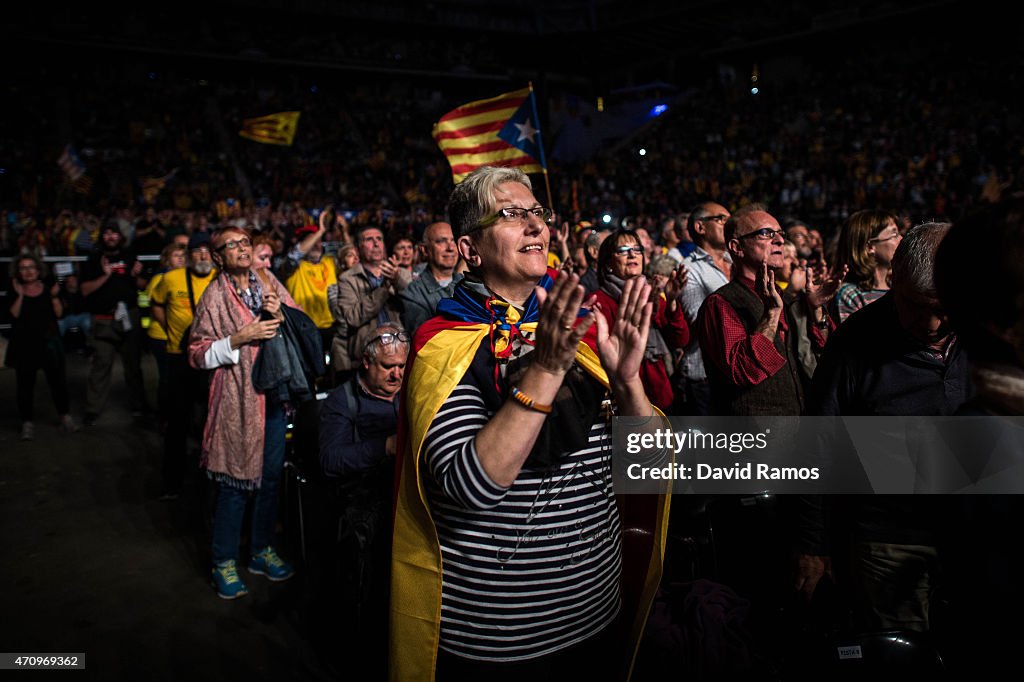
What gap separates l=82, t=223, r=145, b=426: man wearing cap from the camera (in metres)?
7.22

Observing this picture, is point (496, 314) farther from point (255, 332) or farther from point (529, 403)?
point (255, 332)

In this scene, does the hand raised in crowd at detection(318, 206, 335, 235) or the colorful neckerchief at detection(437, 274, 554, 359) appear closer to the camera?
the colorful neckerchief at detection(437, 274, 554, 359)

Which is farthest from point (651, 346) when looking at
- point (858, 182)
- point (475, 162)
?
point (858, 182)

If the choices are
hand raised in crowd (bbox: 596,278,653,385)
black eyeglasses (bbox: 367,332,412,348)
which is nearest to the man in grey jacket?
black eyeglasses (bbox: 367,332,412,348)

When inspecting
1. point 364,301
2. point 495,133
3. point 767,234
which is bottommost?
point 364,301

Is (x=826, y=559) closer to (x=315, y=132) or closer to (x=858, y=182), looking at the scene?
(x=858, y=182)

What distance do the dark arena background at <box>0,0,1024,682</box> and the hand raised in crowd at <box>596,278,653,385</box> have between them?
75cm

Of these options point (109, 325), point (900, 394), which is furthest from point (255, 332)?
point (109, 325)

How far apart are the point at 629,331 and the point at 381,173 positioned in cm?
2711

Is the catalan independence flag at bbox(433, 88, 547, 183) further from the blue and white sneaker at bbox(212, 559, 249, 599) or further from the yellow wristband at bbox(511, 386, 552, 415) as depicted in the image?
the yellow wristband at bbox(511, 386, 552, 415)

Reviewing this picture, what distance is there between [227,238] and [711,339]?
106 inches

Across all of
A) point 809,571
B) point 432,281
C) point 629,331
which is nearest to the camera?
point 629,331

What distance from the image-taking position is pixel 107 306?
24.3 ft

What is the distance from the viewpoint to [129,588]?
12.7 ft
